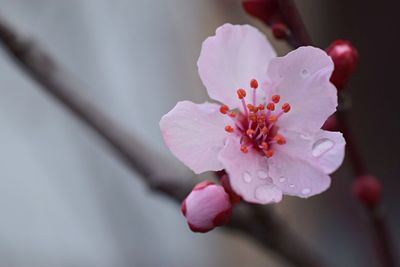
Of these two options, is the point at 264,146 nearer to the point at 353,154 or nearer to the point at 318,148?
the point at 318,148

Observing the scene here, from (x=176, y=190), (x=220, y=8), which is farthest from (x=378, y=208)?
(x=220, y=8)

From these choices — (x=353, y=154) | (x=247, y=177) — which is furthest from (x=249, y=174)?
(x=353, y=154)

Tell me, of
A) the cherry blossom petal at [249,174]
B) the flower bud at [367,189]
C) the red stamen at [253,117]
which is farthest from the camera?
the flower bud at [367,189]

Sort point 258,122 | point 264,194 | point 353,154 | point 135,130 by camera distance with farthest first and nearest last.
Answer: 1. point 135,130
2. point 353,154
3. point 258,122
4. point 264,194

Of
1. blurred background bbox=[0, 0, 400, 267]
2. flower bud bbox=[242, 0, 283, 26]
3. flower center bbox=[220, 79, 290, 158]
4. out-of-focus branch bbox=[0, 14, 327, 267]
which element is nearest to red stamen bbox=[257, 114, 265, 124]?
flower center bbox=[220, 79, 290, 158]

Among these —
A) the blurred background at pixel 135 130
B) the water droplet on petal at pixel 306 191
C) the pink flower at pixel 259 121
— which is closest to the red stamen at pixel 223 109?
the pink flower at pixel 259 121

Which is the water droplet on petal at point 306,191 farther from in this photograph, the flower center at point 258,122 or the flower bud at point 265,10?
the flower bud at point 265,10
